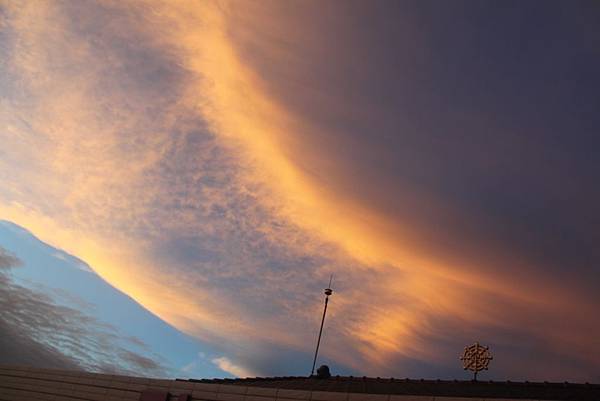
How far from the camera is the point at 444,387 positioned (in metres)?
34.5

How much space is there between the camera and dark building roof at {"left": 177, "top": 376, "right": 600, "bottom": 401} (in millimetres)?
29969

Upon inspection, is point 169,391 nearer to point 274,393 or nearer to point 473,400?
point 274,393

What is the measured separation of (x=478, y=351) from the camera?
3784 cm

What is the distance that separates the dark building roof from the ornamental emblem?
2419 mm

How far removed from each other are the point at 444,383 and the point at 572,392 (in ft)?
28.9

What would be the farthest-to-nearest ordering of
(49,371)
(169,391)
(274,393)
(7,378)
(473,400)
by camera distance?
(7,378), (49,371), (169,391), (274,393), (473,400)

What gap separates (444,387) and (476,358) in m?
4.91

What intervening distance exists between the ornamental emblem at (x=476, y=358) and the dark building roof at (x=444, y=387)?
2.42 m

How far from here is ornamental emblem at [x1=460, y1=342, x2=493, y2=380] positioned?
37281 millimetres

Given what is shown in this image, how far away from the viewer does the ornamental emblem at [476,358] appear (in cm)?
3728

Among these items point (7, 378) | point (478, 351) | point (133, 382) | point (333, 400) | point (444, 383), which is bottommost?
point (7, 378)

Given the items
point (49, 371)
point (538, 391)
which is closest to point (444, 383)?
point (538, 391)

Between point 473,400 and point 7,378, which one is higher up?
point 473,400

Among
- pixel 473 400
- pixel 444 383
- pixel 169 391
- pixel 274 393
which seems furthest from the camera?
pixel 444 383
